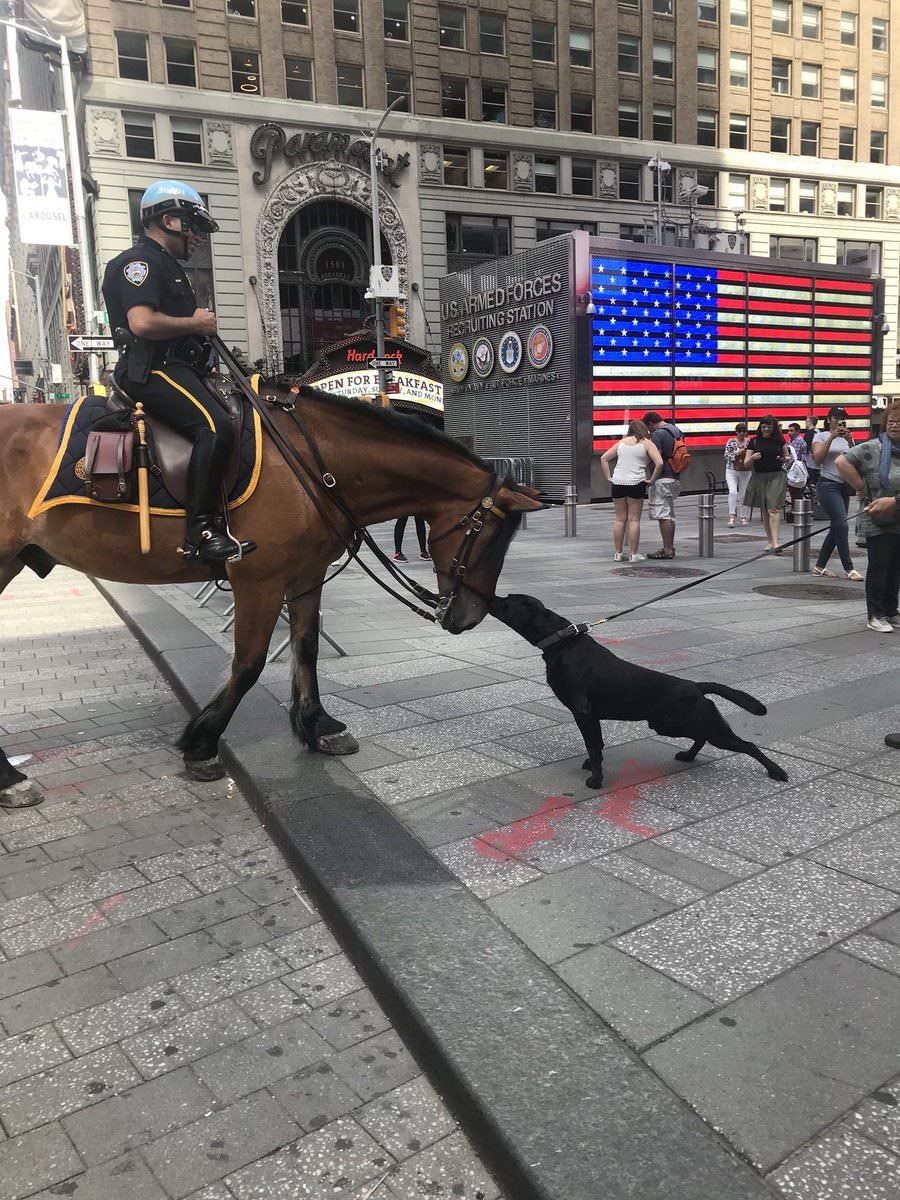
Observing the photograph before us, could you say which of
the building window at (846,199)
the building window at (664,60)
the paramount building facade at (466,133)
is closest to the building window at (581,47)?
the paramount building facade at (466,133)

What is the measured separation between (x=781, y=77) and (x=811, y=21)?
3.74m

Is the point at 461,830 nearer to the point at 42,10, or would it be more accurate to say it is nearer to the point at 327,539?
the point at 327,539

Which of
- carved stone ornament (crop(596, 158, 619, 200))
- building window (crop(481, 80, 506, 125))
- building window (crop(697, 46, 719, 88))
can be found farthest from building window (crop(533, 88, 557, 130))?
building window (crop(697, 46, 719, 88))

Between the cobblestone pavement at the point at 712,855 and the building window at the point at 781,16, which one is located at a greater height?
the building window at the point at 781,16

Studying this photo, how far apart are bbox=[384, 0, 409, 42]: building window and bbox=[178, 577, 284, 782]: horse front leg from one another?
4180 cm

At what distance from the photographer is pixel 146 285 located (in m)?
4.32

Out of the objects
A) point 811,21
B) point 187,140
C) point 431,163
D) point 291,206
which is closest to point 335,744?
point 291,206

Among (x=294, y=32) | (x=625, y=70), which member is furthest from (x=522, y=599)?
(x=625, y=70)

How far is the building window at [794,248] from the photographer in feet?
153

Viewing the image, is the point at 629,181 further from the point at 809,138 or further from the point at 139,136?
the point at 139,136

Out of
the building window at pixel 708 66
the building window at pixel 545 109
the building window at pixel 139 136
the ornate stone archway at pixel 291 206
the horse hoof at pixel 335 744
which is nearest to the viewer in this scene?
the horse hoof at pixel 335 744

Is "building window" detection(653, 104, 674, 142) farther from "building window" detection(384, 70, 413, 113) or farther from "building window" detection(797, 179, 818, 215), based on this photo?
"building window" detection(384, 70, 413, 113)

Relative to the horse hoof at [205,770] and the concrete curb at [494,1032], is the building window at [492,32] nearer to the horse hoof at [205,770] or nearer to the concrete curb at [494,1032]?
the horse hoof at [205,770]

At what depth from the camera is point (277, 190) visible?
118 ft
